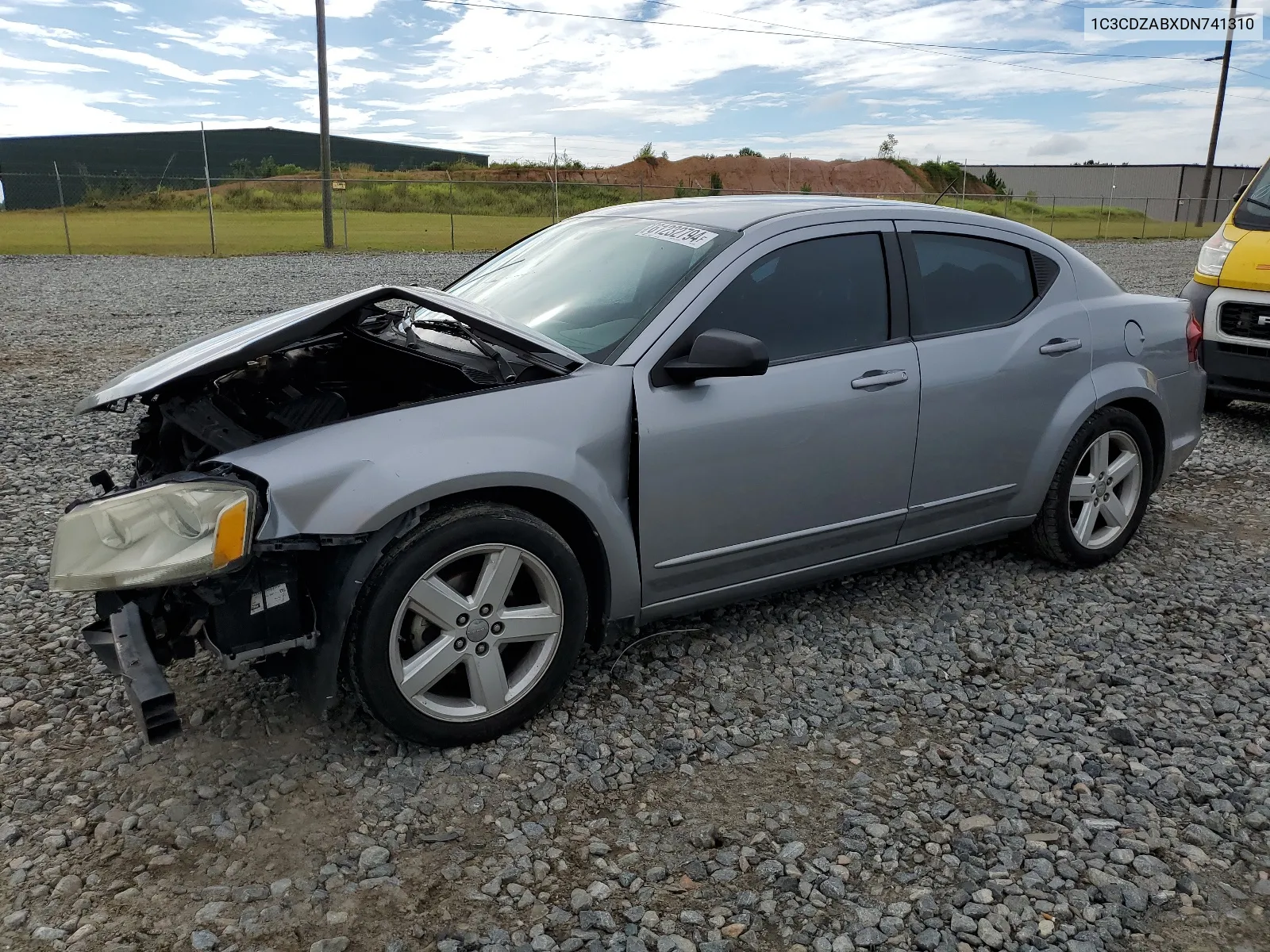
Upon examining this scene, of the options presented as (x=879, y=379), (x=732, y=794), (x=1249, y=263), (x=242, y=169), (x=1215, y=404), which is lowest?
(x=732, y=794)

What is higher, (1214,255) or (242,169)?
(242,169)

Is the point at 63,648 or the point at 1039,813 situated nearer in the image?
the point at 1039,813

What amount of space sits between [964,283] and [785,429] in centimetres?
119

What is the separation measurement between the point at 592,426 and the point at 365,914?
1502 millimetres

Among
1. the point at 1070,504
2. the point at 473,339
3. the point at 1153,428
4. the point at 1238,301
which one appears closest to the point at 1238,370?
the point at 1238,301

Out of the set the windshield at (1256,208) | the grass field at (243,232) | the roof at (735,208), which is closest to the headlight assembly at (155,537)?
the roof at (735,208)

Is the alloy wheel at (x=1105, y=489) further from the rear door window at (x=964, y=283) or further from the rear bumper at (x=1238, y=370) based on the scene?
the rear bumper at (x=1238, y=370)

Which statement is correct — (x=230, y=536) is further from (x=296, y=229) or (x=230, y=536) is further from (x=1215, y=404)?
(x=296, y=229)

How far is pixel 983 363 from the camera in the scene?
3.91 meters

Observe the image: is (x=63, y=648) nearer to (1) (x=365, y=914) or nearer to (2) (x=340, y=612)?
(2) (x=340, y=612)

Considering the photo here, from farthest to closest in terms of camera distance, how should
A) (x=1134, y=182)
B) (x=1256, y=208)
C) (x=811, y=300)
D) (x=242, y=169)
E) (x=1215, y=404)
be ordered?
(x=1134, y=182) → (x=242, y=169) → (x=1215, y=404) → (x=1256, y=208) → (x=811, y=300)

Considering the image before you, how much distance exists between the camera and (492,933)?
231 cm

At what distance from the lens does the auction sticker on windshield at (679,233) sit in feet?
11.8

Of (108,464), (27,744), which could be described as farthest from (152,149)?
(27,744)
